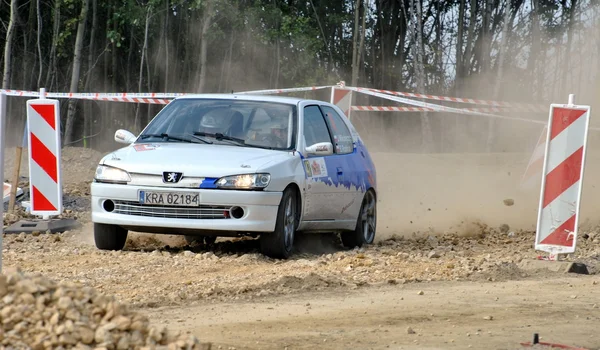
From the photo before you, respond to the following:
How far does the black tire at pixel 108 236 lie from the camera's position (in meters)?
10.6

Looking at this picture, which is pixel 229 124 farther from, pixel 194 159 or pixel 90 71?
pixel 90 71

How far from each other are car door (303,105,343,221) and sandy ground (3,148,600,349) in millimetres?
460

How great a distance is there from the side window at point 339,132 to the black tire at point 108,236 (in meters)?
2.47

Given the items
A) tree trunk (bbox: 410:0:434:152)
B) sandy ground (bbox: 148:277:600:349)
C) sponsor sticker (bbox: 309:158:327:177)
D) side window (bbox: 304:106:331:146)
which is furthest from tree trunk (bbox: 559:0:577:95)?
sandy ground (bbox: 148:277:600:349)

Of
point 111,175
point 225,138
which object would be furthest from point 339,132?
point 111,175

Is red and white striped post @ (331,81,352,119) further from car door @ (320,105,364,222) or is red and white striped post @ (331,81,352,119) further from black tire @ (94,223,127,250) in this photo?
black tire @ (94,223,127,250)

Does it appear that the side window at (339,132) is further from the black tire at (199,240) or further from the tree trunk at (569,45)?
the tree trunk at (569,45)

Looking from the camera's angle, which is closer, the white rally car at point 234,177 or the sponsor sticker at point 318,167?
the white rally car at point 234,177

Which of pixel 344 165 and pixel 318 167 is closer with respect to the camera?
pixel 318 167

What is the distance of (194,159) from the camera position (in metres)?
10.3

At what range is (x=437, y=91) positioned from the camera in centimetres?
4372

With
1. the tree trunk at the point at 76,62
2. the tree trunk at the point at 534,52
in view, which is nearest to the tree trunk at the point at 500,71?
the tree trunk at the point at 534,52

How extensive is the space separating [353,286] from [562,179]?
8.92ft

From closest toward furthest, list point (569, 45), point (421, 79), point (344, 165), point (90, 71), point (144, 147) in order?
point (144, 147)
point (344, 165)
point (90, 71)
point (421, 79)
point (569, 45)
